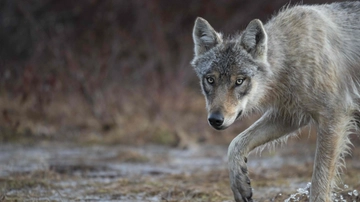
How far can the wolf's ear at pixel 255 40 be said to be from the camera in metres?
6.64

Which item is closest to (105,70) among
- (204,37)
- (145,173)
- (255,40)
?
(145,173)

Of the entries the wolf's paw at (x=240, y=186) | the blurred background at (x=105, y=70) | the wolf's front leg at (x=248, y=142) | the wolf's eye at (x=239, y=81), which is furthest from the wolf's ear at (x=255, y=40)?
the blurred background at (x=105, y=70)

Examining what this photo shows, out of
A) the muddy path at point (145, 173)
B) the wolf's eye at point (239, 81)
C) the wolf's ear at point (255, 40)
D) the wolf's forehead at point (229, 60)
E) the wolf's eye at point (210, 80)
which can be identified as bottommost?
the muddy path at point (145, 173)

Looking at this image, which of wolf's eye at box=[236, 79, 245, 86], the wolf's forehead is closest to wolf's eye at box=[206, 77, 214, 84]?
the wolf's forehead

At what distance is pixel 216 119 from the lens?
6.11 m

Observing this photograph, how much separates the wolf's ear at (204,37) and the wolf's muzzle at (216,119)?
41.5 inches

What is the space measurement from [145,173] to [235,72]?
10.9 feet

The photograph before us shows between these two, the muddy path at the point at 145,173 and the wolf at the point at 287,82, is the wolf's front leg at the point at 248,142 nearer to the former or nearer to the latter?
the wolf at the point at 287,82

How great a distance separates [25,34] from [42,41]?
1.12 metres

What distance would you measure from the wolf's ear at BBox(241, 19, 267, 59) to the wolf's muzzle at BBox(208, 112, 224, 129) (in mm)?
848

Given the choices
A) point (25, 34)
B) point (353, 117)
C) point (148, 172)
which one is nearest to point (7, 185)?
point (148, 172)

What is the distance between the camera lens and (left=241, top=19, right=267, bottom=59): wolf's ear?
21.8ft

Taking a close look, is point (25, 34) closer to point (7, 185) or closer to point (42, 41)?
point (42, 41)

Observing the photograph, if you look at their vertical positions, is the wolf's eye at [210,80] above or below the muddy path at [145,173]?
above
